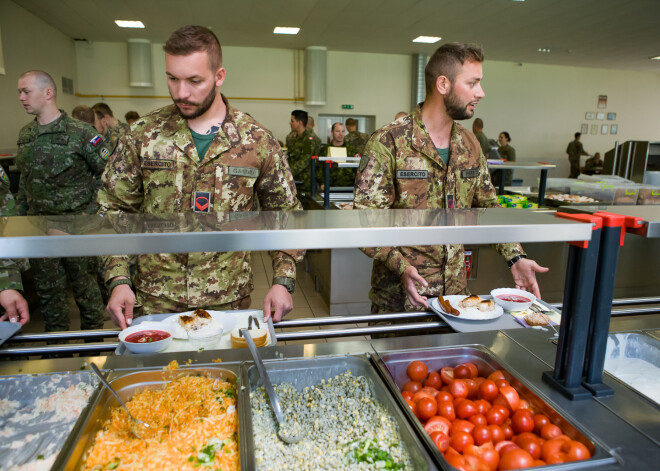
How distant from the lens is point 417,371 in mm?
1179

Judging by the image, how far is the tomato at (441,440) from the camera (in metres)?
0.94

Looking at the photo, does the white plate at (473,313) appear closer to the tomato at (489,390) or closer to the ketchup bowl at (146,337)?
the tomato at (489,390)

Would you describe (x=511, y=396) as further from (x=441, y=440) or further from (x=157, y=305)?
(x=157, y=305)

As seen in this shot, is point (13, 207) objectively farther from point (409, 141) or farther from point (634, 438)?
point (634, 438)

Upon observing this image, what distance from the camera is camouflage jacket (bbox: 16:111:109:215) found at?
3457 millimetres

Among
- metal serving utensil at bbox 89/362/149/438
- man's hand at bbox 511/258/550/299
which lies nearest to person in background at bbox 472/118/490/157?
man's hand at bbox 511/258/550/299

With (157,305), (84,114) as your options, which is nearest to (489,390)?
(157,305)

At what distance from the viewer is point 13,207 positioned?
80.7 inches

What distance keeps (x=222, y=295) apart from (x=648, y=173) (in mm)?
5627

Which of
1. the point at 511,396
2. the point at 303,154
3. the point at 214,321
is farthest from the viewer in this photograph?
the point at 303,154

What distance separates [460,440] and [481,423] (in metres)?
0.09

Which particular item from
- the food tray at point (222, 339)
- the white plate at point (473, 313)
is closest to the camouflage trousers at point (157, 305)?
the food tray at point (222, 339)

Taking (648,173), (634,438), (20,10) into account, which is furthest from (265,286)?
(20,10)

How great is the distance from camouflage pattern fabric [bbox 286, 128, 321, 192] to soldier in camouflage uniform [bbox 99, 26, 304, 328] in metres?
4.26
